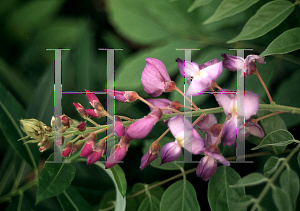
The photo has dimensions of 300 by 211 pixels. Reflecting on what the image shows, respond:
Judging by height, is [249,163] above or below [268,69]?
below

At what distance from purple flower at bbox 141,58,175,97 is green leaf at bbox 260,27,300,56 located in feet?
0.99

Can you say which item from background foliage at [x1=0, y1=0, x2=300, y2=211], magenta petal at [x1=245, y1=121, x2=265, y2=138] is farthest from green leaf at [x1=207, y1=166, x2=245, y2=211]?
magenta petal at [x1=245, y1=121, x2=265, y2=138]

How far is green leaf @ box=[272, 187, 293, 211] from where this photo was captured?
621 millimetres

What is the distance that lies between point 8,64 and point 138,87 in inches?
33.5

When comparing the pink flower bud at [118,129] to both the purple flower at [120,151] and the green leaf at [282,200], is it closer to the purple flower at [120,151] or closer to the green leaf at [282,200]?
the purple flower at [120,151]

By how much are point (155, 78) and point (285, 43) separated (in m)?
0.40

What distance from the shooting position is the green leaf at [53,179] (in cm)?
85

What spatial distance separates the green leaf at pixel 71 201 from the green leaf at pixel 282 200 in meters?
0.75

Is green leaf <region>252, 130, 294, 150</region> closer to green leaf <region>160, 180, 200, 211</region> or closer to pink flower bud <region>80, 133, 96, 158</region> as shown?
green leaf <region>160, 180, 200, 211</region>

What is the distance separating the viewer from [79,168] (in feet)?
4.47

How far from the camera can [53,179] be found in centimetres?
90

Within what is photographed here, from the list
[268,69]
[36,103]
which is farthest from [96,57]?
[268,69]

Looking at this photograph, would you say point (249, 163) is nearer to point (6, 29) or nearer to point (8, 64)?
point (8, 64)

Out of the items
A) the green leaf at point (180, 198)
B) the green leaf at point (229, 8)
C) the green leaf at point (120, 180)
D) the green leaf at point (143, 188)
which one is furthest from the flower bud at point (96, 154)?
the green leaf at point (229, 8)
